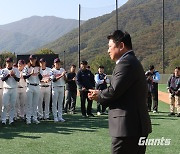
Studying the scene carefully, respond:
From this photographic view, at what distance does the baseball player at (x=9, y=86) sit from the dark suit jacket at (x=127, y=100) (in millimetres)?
6906

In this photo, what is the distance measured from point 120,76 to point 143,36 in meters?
89.5

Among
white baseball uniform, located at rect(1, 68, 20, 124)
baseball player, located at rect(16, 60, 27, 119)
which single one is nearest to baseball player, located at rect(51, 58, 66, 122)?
baseball player, located at rect(16, 60, 27, 119)

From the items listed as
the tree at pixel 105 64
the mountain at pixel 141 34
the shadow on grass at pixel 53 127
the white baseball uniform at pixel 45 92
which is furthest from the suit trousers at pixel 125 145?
the mountain at pixel 141 34

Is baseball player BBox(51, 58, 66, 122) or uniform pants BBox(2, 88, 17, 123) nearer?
uniform pants BBox(2, 88, 17, 123)

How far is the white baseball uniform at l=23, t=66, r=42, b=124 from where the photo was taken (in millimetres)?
10758

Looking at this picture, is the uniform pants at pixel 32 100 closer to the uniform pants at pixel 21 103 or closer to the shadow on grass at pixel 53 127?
the shadow on grass at pixel 53 127

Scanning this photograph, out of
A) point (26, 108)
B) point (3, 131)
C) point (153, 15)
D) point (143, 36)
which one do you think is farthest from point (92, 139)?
point (153, 15)

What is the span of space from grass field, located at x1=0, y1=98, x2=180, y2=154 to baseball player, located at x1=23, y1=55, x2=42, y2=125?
403 mm

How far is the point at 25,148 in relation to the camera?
7.33m

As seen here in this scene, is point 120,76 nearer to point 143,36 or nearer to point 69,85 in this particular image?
point 69,85

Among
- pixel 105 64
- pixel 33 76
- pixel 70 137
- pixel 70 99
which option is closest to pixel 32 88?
pixel 33 76

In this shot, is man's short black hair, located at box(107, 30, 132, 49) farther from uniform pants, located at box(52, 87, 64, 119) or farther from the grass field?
uniform pants, located at box(52, 87, 64, 119)

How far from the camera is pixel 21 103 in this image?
11805 millimetres

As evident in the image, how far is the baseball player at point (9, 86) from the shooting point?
10.1 meters
